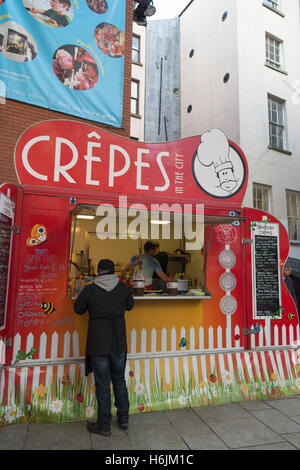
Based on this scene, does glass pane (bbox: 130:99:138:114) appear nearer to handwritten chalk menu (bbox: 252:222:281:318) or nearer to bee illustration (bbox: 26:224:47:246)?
handwritten chalk menu (bbox: 252:222:281:318)

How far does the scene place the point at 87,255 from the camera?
8430 mm

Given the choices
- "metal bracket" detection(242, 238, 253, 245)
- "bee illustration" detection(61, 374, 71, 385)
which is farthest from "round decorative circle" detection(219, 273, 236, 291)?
"bee illustration" detection(61, 374, 71, 385)

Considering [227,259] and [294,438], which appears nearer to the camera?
[294,438]

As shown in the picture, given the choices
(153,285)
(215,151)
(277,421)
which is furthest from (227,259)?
(277,421)

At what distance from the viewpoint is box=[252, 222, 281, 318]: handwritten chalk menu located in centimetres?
486

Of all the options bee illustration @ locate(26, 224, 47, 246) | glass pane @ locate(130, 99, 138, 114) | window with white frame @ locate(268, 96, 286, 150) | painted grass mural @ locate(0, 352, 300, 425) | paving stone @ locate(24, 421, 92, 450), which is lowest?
paving stone @ locate(24, 421, 92, 450)

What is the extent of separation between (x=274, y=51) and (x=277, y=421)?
43.2ft

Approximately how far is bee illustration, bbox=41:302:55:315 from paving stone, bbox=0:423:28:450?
1.26m

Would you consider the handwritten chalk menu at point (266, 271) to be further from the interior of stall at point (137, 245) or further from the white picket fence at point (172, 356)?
the interior of stall at point (137, 245)

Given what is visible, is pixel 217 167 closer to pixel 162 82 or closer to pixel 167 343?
pixel 167 343

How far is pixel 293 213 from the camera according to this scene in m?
12.0

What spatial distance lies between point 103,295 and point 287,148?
11.1m
